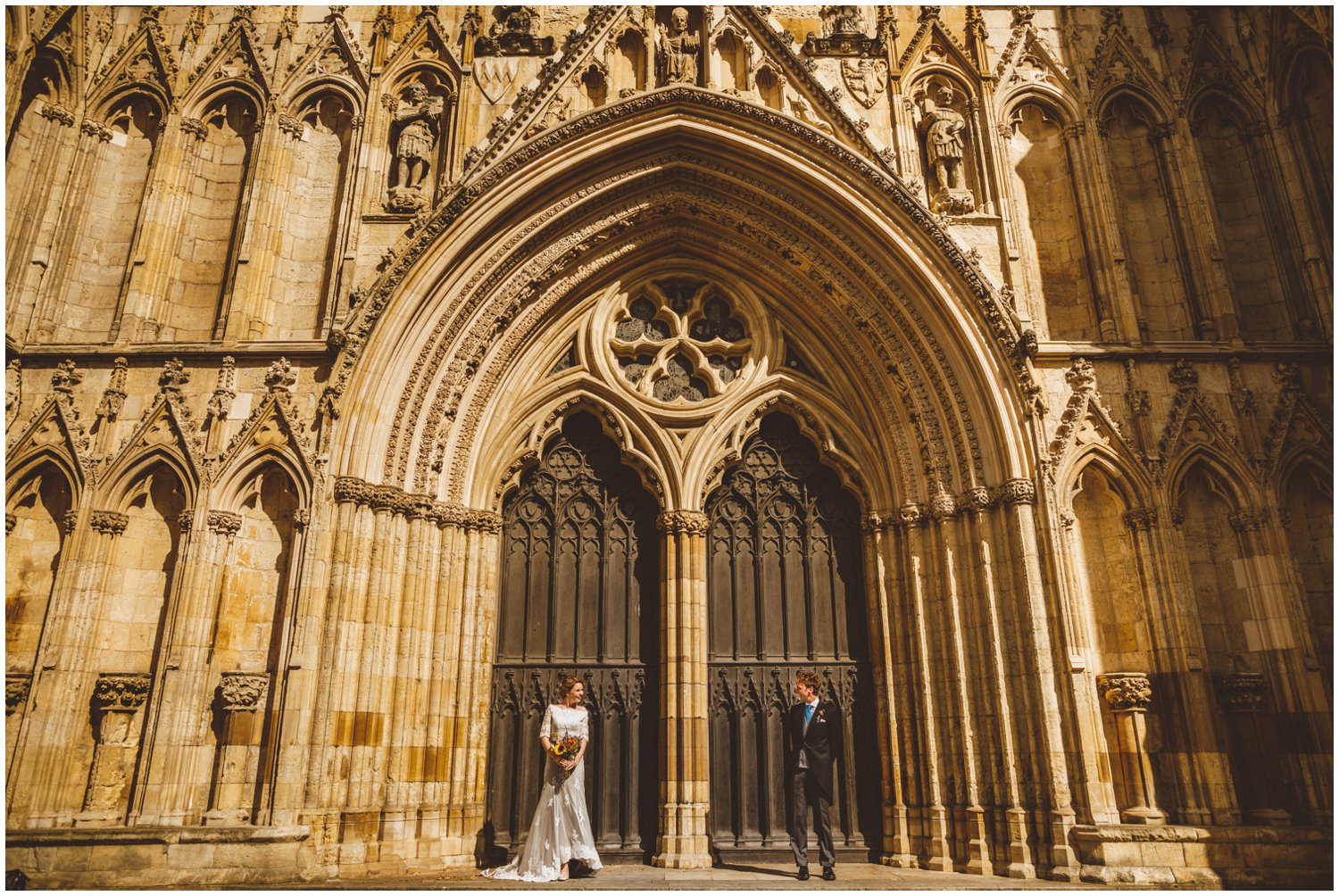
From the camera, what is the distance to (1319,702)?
8906mm

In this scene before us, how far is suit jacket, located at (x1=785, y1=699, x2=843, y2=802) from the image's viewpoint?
8602 mm

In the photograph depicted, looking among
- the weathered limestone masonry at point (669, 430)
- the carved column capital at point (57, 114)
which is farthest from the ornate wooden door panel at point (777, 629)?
the carved column capital at point (57, 114)

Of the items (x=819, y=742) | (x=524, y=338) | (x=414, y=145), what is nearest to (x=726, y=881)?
(x=819, y=742)

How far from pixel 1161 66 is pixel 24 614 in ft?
46.7

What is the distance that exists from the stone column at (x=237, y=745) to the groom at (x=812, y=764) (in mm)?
5040

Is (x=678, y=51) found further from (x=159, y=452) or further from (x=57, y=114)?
(x=159, y=452)

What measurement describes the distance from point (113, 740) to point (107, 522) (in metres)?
2.11

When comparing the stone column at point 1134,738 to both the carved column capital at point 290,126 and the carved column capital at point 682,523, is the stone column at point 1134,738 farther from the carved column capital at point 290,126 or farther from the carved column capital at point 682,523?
the carved column capital at point 290,126

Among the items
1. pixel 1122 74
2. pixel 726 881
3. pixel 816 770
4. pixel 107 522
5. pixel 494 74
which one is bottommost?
pixel 726 881

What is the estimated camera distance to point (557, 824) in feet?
27.6

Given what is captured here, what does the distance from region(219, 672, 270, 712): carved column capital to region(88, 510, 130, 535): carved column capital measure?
6.23 feet

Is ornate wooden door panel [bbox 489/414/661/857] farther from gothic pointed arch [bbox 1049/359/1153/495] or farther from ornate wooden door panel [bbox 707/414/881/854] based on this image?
gothic pointed arch [bbox 1049/359/1153/495]

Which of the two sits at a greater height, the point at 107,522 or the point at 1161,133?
the point at 1161,133

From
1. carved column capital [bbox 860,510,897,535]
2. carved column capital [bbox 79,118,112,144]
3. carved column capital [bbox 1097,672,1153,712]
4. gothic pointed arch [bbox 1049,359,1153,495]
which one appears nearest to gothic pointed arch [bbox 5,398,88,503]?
carved column capital [bbox 79,118,112,144]
